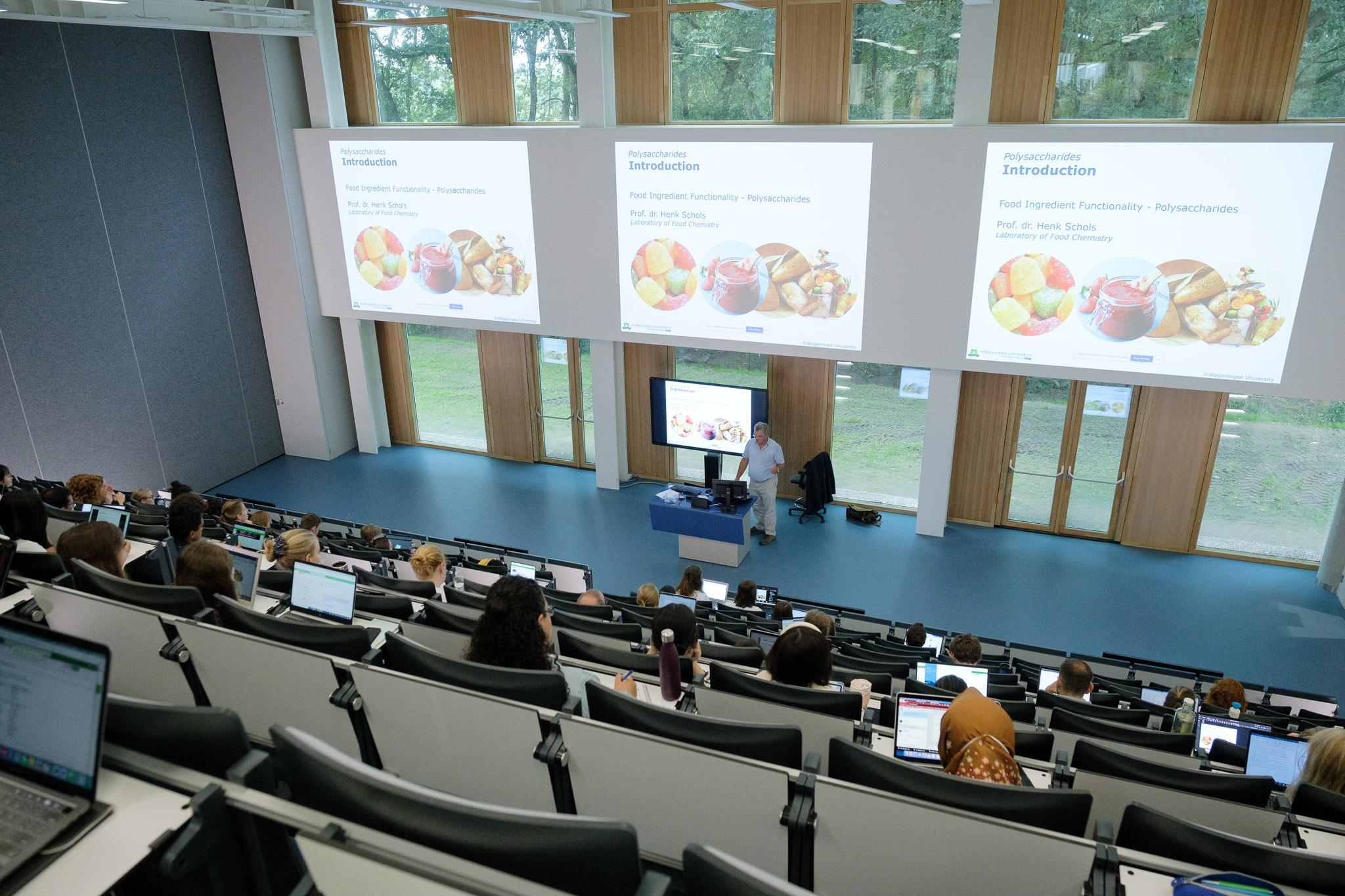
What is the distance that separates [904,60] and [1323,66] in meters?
3.57

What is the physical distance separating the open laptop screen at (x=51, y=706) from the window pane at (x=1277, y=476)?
9.54 m

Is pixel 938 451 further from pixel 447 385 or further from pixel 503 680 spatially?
pixel 503 680

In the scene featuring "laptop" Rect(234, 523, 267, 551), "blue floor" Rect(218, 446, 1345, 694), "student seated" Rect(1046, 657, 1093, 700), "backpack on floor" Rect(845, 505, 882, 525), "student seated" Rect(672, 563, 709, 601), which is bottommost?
"blue floor" Rect(218, 446, 1345, 694)

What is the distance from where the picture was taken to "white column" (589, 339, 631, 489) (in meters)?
10.3

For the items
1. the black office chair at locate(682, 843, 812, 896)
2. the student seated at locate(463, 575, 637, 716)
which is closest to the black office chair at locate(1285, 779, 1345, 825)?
the student seated at locate(463, 575, 637, 716)

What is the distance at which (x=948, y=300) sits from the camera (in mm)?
8469

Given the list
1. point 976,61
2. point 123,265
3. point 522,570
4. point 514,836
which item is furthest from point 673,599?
point 123,265

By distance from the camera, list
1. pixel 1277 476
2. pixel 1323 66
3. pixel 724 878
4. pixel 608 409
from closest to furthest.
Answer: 1. pixel 724 878
2. pixel 1323 66
3. pixel 1277 476
4. pixel 608 409

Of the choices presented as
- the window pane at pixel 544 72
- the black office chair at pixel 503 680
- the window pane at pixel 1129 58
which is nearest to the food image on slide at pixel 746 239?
the window pane at pixel 544 72

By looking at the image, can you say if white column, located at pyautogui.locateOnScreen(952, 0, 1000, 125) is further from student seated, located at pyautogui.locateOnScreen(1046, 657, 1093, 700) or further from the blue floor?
student seated, located at pyautogui.locateOnScreen(1046, 657, 1093, 700)

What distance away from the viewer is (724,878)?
1.42 metres

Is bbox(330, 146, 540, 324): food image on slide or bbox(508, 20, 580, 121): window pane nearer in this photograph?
bbox(508, 20, 580, 121): window pane

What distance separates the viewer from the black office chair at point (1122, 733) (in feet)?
12.5

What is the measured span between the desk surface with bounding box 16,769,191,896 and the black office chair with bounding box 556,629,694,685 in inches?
76.5
